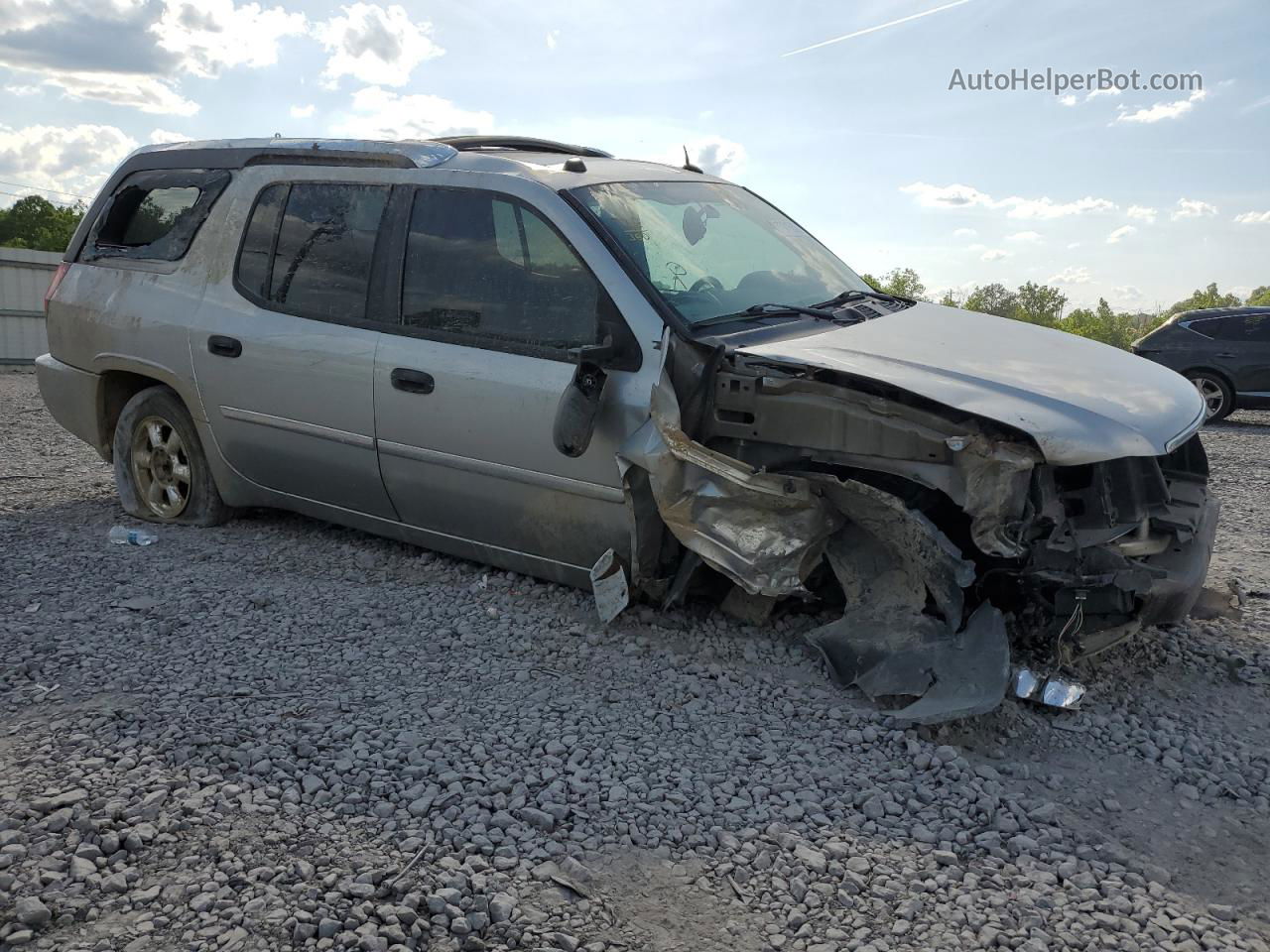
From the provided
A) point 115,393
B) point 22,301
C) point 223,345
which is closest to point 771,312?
point 223,345

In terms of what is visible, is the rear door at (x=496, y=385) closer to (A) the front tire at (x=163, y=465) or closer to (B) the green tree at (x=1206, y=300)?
(A) the front tire at (x=163, y=465)

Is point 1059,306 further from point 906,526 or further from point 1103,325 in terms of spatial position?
point 906,526

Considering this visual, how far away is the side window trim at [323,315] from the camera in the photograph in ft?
15.7

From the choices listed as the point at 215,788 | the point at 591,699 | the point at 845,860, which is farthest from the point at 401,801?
the point at 845,860

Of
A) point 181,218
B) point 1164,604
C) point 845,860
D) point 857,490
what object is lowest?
point 845,860

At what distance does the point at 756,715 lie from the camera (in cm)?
368

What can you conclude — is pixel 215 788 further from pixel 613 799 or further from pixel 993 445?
pixel 993 445

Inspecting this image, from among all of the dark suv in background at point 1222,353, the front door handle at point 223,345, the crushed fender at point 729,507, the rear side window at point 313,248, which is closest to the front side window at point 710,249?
the crushed fender at point 729,507

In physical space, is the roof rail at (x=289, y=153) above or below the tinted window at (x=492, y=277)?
above

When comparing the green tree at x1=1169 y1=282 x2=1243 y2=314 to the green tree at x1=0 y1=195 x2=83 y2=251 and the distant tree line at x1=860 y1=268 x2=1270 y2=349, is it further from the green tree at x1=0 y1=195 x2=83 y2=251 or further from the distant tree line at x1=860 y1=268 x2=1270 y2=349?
the green tree at x1=0 y1=195 x2=83 y2=251

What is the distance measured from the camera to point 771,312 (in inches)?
171

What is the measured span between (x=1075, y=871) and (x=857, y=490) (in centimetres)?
142

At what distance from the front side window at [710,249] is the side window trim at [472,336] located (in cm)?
19

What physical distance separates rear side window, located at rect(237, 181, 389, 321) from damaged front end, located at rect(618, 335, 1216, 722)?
172cm
